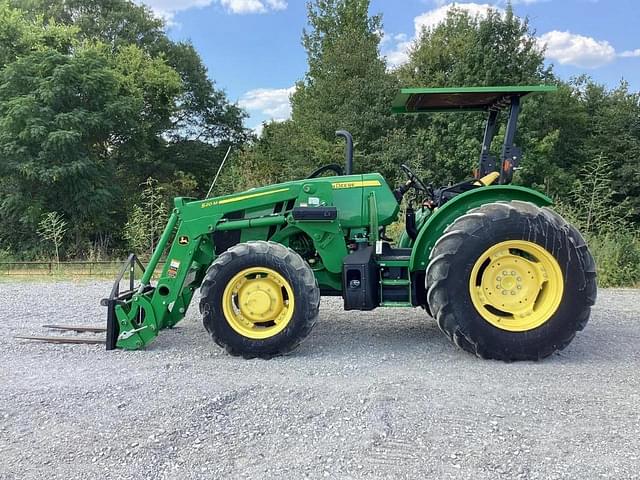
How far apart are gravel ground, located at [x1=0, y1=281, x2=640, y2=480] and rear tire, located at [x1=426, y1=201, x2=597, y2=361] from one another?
21cm

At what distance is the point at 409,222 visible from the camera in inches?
222

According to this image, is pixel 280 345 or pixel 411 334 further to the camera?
pixel 411 334

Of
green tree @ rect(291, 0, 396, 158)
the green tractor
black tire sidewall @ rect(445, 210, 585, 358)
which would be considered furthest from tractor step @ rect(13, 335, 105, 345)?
green tree @ rect(291, 0, 396, 158)

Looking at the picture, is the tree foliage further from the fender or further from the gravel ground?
the fender

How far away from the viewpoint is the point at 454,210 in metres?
4.80

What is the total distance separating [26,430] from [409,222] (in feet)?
12.7

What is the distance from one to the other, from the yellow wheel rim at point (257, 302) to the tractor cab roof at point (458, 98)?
2.08 meters

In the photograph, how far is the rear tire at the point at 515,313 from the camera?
14.3 ft

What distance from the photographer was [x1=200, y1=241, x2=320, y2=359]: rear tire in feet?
14.9

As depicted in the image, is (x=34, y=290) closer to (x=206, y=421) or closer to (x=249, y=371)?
(x=249, y=371)

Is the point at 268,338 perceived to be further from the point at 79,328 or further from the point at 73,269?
the point at 73,269

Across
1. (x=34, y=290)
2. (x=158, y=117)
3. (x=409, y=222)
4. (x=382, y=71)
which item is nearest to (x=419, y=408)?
(x=409, y=222)

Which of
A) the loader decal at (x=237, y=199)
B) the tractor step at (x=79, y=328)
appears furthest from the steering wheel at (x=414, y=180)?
the tractor step at (x=79, y=328)

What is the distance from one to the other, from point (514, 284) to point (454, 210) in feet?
2.71
